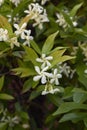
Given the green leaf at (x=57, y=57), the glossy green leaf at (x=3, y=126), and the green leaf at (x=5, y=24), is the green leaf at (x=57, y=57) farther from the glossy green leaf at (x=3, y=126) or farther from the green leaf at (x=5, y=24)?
the glossy green leaf at (x=3, y=126)

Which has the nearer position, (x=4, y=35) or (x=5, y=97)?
(x=4, y=35)

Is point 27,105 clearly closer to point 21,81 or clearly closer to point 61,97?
point 21,81

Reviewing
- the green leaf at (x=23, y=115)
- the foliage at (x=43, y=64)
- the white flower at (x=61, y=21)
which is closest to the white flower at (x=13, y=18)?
the foliage at (x=43, y=64)

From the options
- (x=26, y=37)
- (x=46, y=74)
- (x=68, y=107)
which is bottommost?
(x=68, y=107)

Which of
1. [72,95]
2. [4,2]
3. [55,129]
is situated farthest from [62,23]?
[55,129]

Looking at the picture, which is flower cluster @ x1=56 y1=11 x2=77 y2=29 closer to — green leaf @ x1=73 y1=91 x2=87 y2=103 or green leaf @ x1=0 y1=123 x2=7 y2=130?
green leaf @ x1=73 y1=91 x2=87 y2=103

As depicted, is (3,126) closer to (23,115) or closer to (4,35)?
(23,115)

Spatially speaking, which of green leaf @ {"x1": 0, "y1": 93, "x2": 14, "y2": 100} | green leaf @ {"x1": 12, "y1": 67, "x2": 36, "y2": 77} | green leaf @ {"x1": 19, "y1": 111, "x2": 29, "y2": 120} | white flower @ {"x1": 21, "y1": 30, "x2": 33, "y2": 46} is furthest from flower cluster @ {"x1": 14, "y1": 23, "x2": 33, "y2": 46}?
green leaf @ {"x1": 19, "y1": 111, "x2": 29, "y2": 120}

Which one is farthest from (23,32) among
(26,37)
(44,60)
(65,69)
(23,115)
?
(23,115)
